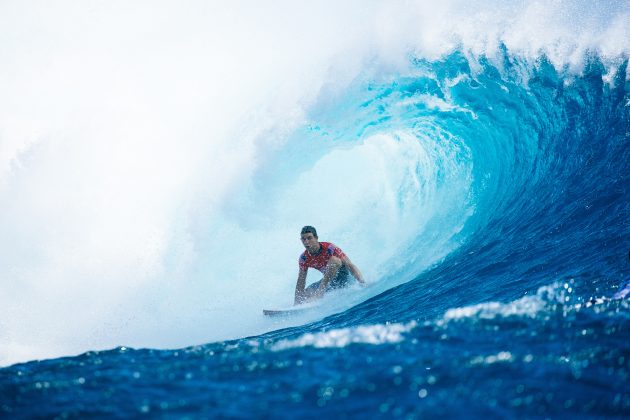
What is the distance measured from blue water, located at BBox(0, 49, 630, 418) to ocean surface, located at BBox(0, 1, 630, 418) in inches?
0.7

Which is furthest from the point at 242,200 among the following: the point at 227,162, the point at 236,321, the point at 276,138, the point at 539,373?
the point at 539,373

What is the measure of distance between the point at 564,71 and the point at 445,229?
359 centimetres

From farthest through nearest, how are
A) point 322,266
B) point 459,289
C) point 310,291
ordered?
point 322,266
point 310,291
point 459,289

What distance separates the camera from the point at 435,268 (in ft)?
24.2

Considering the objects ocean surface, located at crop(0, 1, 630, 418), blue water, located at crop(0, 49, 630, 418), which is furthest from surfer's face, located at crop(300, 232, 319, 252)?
blue water, located at crop(0, 49, 630, 418)

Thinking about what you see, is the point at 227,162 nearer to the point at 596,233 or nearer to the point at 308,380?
the point at 596,233

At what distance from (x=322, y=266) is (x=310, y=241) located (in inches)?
20.1

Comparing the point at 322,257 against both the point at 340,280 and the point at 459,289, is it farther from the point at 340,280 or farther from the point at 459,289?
the point at 459,289

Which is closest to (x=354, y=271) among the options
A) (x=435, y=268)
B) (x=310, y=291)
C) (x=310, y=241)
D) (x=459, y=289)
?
(x=310, y=291)

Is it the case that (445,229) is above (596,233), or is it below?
above

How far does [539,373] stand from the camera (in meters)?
2.69

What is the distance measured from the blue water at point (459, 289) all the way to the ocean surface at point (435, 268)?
0.02 m

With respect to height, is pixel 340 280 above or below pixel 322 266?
below

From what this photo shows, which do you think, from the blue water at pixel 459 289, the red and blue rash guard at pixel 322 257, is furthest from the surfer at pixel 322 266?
the blue water at pixel 459 289
